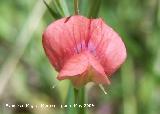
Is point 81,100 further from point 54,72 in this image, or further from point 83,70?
point 54,72

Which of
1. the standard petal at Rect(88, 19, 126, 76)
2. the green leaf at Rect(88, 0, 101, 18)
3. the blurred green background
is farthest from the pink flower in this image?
the blurred green background

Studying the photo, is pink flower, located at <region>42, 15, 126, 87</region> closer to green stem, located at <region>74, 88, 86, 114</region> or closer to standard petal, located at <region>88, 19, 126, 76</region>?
standard petal, located at <region>88, 19, 126, 76</region>

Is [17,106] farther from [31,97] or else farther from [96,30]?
[96,30]

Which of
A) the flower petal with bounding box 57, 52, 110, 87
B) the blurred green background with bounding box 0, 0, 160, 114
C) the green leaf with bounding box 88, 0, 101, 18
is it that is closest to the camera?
the flower petal with bounding box 57, 52, 110, 87

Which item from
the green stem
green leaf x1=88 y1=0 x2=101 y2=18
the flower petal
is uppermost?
green leaf x1=88 y1=0 x2=101 y2=18

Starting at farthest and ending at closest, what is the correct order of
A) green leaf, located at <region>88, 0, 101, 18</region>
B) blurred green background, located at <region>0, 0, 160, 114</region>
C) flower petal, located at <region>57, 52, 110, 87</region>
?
blurred green background, located at <region>0, 0, 160, 114</region>, green leaf, located at <region>88, 0, 101, 18</region>, flower petal, located at <region>57, 52, 110, 87</region>

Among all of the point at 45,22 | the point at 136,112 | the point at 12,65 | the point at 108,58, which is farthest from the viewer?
the point at 45,22

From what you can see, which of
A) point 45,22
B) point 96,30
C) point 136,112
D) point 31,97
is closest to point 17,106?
point 31,97
